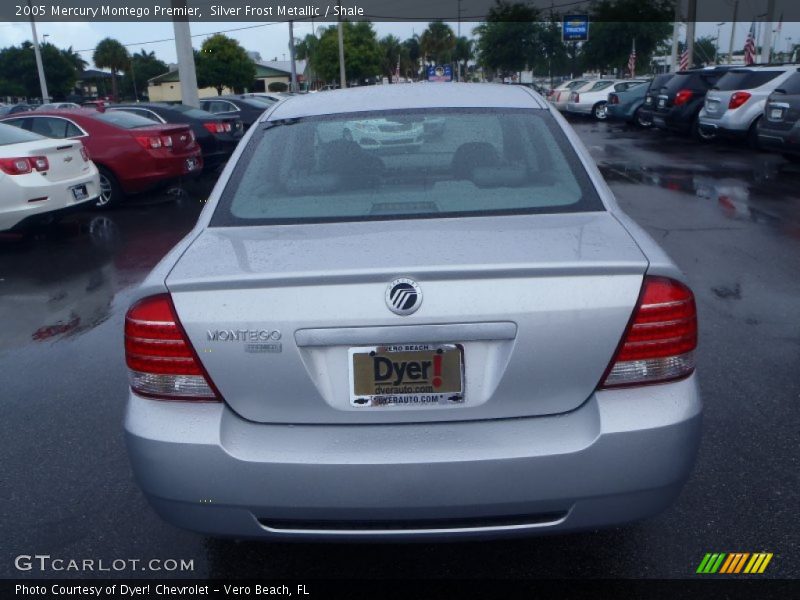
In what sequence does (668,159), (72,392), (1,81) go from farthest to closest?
1. (1,81)
2. (668,159)
3. (72,392)

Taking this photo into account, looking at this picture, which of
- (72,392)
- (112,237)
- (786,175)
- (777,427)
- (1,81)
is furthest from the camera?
(1,81)

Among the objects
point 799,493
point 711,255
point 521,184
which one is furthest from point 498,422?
point 711,255

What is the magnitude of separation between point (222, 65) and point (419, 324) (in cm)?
5898

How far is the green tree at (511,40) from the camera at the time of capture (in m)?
58.0

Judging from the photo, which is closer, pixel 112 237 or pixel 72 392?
pixel 72 392

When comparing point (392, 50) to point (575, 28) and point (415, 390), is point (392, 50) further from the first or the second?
point (415, 390)

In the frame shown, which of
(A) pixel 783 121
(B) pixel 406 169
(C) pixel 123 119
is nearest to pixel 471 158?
(B) pixel 406 169

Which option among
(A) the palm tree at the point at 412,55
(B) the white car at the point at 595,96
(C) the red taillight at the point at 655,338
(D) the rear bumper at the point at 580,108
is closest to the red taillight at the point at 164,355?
(C) the red taillight at the point at 655,338

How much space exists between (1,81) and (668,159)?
72.0m

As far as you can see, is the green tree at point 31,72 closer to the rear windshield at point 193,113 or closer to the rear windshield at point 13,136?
the rear windshield at point 193,113

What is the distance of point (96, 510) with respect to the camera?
3336 millimetres

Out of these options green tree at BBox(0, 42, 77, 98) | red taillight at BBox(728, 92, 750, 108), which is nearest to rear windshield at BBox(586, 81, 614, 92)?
red taillight at BBox(728, 92, 750, 108)

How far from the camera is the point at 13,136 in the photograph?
29.9ft

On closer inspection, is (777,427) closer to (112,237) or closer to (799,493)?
(799,493)
